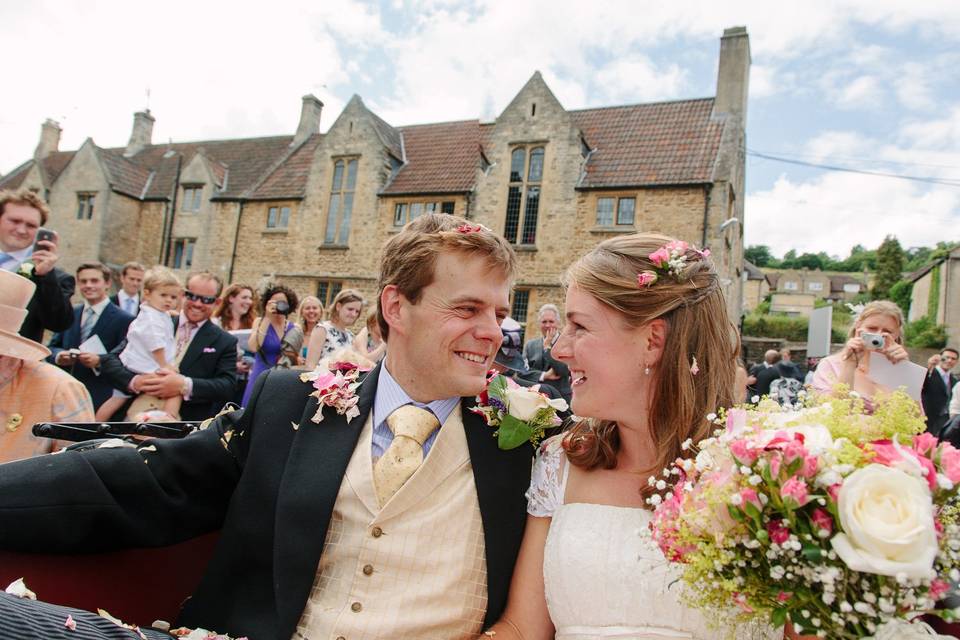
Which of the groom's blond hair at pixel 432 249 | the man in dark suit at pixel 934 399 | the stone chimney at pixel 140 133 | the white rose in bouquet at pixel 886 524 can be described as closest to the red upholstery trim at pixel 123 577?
the groom's blond hair at pixel 432 249

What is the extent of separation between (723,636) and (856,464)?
39.2 inches

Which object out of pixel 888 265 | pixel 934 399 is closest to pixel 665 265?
pixel 934 399

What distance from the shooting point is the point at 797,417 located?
1.61 m

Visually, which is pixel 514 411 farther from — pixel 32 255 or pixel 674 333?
pixel 32 255

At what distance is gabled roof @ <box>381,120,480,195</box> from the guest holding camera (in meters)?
13.8

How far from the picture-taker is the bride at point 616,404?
2268 mm

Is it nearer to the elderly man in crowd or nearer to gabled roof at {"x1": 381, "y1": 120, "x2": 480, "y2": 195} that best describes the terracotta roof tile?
gabled roof at {"x1": 381, "y1": 120, "x2": 480, "y2": 195}

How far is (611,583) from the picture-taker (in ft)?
7.14

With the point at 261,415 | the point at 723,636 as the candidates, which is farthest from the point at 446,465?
the point at 723,636

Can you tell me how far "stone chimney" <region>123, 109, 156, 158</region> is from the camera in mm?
33344

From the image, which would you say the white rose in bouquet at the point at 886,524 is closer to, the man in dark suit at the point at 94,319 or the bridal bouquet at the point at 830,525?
the bridal bouquet at the point at 830,525

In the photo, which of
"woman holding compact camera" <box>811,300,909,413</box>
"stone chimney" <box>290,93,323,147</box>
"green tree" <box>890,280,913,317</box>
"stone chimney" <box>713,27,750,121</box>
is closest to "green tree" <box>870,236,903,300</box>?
"green tree" <box>890,280,913,317</box>

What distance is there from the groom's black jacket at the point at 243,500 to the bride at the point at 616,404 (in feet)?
0.44

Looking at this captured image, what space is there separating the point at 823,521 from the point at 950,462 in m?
0.38
